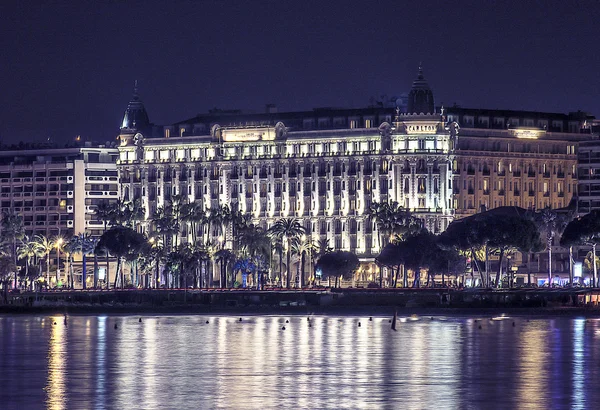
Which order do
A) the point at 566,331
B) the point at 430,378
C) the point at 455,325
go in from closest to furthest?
the point at 430,378
the point at 566,331
the point at 455,325

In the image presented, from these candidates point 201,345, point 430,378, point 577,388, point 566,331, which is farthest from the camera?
point 566,331

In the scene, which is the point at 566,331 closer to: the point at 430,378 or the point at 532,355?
the point at 532,355

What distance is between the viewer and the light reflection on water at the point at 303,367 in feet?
314

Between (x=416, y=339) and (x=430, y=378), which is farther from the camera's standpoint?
(x=416, y=339)

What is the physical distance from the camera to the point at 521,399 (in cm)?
9531

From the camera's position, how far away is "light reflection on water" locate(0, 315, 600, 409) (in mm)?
95688

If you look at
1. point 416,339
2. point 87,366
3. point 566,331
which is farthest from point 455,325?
point 87,366

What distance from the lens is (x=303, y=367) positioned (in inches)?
4658

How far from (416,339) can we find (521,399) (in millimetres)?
56103

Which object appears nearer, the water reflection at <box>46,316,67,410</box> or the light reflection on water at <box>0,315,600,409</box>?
the water reflection at <box>46,316,67,410</box>

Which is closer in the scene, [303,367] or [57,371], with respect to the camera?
[57,371]

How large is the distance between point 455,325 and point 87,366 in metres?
68.6

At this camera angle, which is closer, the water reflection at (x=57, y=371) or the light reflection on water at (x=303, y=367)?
the water reflection at (x=57, y=371)

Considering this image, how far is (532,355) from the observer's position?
424ft
